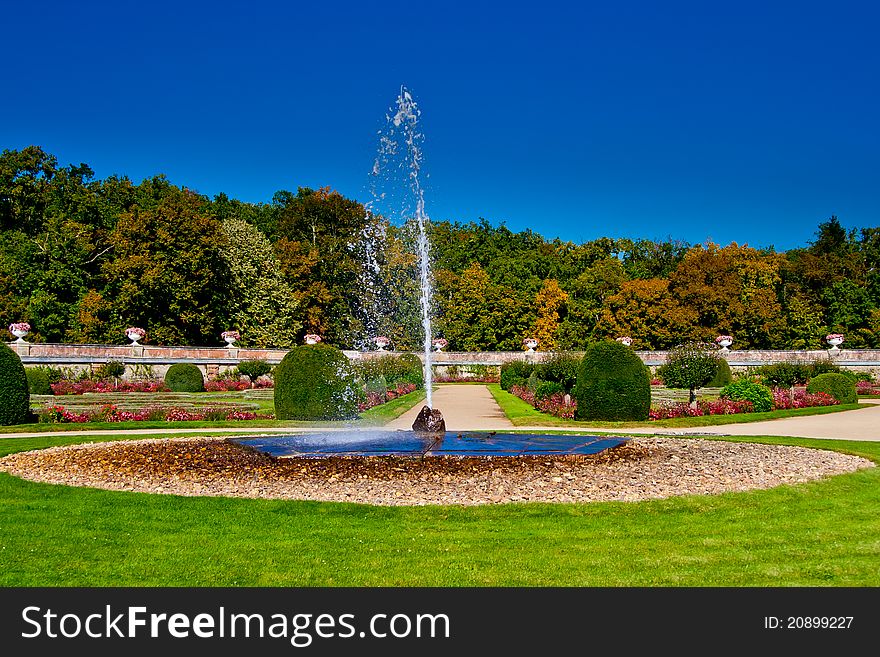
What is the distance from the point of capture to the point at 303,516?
8.44 m

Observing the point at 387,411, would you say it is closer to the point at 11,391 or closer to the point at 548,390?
the point at 548,390

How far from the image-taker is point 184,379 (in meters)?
35.5

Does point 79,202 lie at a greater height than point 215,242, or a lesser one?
greater

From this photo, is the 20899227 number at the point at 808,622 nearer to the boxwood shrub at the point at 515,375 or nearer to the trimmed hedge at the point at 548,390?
the trimmed hedge at the point at 548,390

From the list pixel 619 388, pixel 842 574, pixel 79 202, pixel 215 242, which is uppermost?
pixel 79 202

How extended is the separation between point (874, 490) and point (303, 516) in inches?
280

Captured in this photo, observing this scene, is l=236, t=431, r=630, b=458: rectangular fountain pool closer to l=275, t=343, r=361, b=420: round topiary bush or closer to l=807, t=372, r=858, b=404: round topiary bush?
l=275, t=343, r=361, b=420: round topiary bush

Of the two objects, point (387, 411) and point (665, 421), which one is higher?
point (387, 411)

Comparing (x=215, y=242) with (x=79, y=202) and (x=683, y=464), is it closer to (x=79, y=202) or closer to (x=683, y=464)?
(x=79, y=202)

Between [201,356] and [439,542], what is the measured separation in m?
37.6

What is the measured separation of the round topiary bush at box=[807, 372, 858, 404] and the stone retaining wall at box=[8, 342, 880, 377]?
1556 centimetres

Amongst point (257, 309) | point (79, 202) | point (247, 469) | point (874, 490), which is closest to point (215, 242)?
point (257, 309)

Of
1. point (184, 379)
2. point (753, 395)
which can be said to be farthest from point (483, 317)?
point (753, 395)

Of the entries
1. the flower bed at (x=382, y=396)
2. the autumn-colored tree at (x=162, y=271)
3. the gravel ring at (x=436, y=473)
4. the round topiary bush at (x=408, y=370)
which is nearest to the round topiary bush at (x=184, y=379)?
the round topiary bush at (x=408, y=370)
